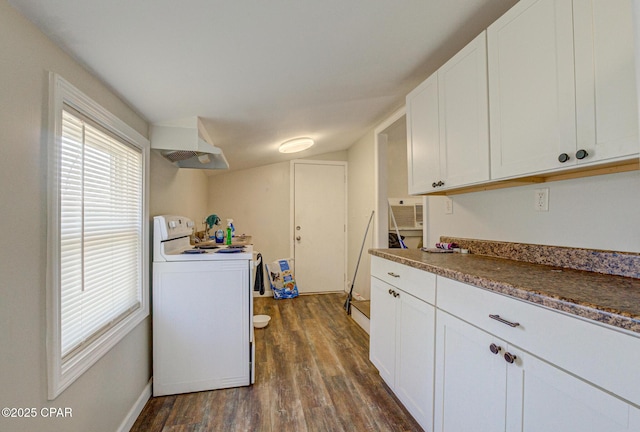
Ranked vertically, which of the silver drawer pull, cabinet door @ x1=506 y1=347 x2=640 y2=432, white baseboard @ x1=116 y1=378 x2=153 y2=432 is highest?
the silver drawer pull

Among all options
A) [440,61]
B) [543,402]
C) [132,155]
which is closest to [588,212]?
[543,402]

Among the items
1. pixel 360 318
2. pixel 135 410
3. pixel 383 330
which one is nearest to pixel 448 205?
pixel 383 330

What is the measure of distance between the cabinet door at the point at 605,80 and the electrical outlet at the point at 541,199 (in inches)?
17.5

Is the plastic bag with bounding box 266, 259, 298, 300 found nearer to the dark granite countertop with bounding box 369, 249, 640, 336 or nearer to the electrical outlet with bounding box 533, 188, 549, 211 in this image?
the dark granite countertop with bounding box 369, 249, 640, 336

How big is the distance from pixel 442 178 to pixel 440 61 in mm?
837

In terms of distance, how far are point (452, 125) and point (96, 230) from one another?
199cm

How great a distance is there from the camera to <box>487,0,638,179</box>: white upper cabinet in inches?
35.5

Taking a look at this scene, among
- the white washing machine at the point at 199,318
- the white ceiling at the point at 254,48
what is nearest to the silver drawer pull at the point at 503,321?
the white ceiling at the point at 254,48

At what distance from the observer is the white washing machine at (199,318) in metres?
1.88

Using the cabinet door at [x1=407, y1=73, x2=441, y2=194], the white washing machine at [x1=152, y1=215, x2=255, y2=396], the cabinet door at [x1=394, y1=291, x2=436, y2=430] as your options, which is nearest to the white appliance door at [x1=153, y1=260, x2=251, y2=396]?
the white washing machine at [x1=152, y1=215, x2=255, y2=396]

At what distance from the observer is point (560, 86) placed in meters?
1.07

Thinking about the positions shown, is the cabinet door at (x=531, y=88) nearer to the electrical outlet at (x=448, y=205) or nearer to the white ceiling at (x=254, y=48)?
the white ceiling at (x=254, y=48)

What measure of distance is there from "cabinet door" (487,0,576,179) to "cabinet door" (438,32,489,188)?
0.15 feet

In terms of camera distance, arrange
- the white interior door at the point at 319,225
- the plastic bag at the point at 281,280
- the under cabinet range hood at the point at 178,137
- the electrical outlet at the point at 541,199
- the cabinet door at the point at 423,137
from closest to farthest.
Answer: the electrical outlet at the point at 541,199 → the cabinet door at the point at 423,137 → the under cabinet range hood at the point at 178,137 → the plastic bag at the point at 281,280 → the white interior door at the point at 319,225
